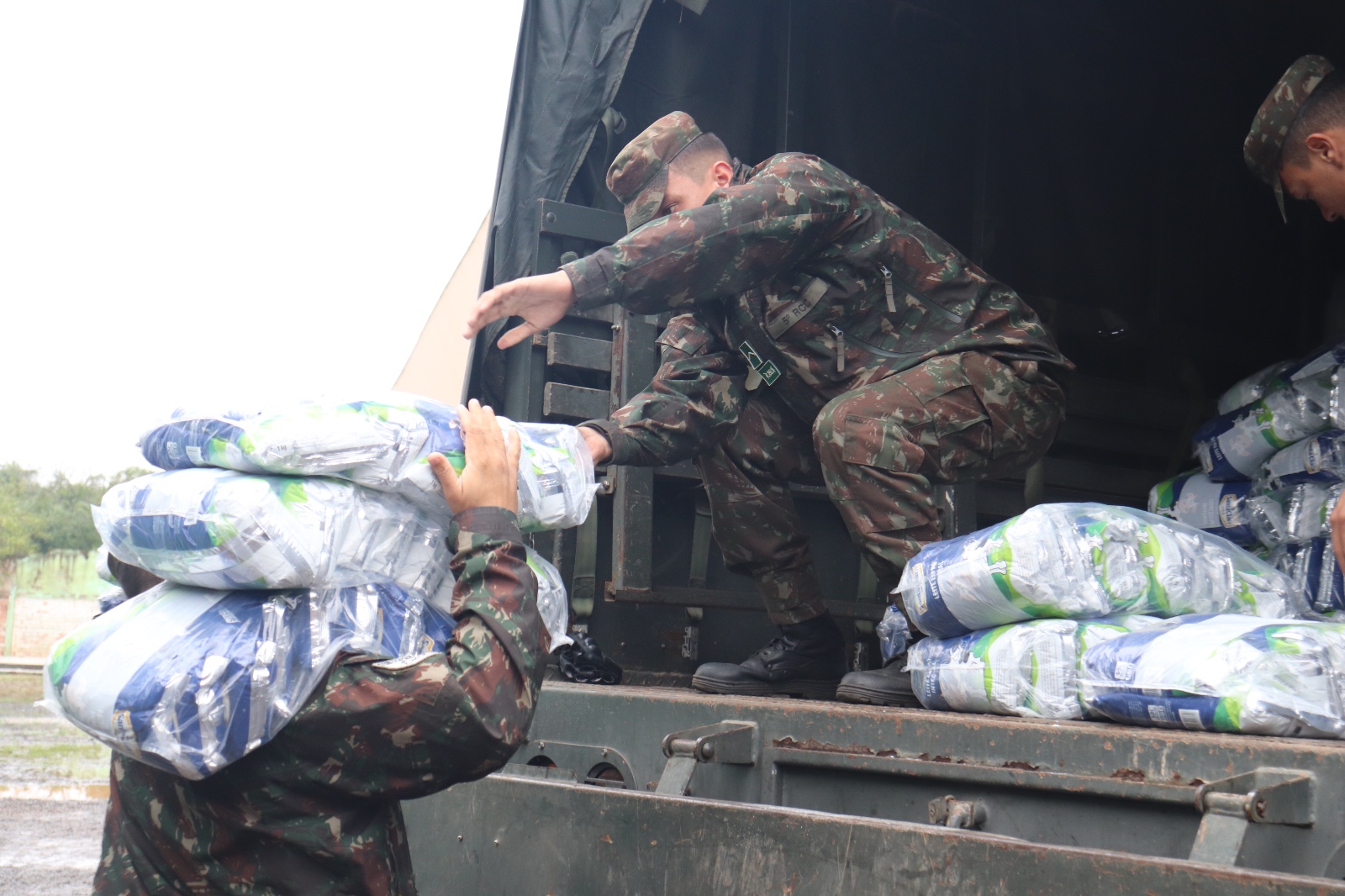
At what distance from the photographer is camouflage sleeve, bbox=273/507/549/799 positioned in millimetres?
1384

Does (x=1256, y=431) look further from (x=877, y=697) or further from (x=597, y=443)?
(x=597, y=443)

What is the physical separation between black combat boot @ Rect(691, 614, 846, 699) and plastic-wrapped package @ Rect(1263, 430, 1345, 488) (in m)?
0.99

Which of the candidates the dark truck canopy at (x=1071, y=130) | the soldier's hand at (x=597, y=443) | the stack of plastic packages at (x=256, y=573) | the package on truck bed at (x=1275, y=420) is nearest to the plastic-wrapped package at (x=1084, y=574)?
the package on truck bed at (x=1275, y=420)

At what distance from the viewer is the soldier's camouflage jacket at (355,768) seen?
139 cm

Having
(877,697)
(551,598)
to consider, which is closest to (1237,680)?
(877,697)

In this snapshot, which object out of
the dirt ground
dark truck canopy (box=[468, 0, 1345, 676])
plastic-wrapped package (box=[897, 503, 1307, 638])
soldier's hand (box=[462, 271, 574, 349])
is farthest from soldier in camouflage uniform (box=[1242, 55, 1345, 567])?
the dirt ground

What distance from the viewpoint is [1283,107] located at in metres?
2.17

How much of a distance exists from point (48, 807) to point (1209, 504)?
6066 mm

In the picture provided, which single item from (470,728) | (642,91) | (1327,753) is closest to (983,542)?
(1327,753)

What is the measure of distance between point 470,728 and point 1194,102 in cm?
331

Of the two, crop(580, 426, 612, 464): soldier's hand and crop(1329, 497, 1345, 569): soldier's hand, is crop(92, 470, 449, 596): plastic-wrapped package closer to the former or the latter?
crop(580, 426, 612, 464): soldier's hand

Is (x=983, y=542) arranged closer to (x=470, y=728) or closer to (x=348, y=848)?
(x=470, y=728)

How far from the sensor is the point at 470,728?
4.61 feet

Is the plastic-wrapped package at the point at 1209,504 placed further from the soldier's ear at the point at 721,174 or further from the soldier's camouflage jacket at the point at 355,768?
the soldier's camouflage jacket at the point at 355,768
